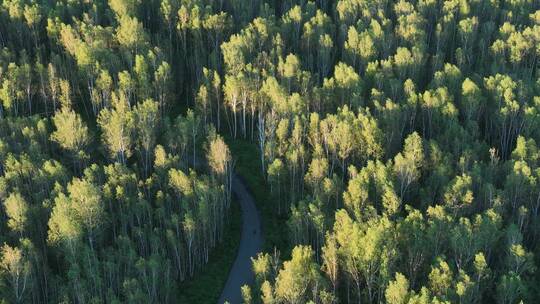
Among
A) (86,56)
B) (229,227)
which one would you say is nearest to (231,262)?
(229,227)

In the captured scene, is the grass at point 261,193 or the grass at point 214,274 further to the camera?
the grass at point 261,193

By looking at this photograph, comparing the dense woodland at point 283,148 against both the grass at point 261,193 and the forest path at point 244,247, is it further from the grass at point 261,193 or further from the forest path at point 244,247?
the forest path at point 244,247

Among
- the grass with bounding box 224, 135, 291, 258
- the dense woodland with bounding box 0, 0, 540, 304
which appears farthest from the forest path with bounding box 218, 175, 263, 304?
the dense woodland with bounding box 0, 0, 540, 304

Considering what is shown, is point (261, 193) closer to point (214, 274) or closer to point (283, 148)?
point (283, 148)

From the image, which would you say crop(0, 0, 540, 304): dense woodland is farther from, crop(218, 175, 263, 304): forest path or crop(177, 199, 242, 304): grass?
crop(218, 175, 263, 304): forest path

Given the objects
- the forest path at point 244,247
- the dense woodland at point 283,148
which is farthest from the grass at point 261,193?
the dense woodland at point 283,148

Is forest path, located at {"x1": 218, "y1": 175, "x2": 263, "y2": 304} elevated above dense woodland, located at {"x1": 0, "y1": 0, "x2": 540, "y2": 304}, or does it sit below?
below
